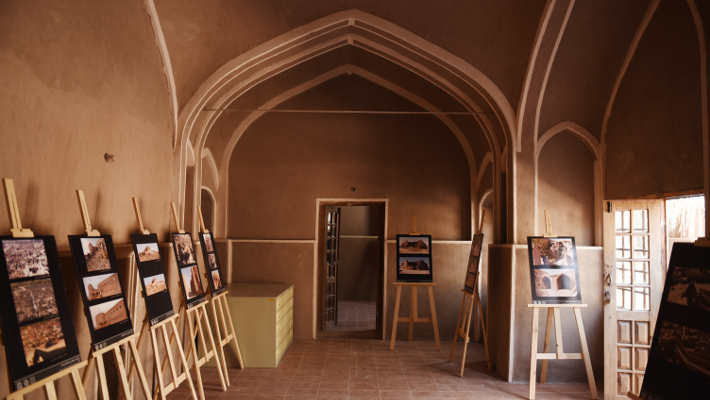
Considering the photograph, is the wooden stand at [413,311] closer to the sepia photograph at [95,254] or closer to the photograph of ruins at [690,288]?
the photograph of ruins at [690,288]

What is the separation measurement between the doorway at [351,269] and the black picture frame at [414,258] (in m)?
0.58

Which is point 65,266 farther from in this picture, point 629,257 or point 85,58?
point 629,257

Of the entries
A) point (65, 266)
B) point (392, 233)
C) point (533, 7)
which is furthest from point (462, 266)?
point (65, 266)

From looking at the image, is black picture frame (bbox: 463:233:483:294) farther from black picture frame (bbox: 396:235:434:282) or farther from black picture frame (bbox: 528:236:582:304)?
black picture frame (bbox: 528:236:582:304)

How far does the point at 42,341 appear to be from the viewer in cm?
276

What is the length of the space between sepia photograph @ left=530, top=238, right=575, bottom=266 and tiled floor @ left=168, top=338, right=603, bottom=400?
1.61 meters

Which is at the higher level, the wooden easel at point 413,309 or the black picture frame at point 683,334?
the black picture frame at point 683,334

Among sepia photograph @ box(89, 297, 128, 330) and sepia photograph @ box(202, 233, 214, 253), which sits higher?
sepia photograph @ box(202, 233, 214, 253)

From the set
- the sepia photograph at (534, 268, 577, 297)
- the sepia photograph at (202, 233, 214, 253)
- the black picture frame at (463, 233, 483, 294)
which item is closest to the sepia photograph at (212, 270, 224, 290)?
the sepia photograph at (202, 233, 214, 253)

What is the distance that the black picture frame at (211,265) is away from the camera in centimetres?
586

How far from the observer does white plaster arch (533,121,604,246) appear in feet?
20.3

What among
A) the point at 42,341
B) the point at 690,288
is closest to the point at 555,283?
the point at 690,288

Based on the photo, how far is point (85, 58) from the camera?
155 inches

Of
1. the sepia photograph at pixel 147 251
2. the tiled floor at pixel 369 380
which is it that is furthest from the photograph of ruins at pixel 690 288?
the sepia photograph at pixel 147 251
